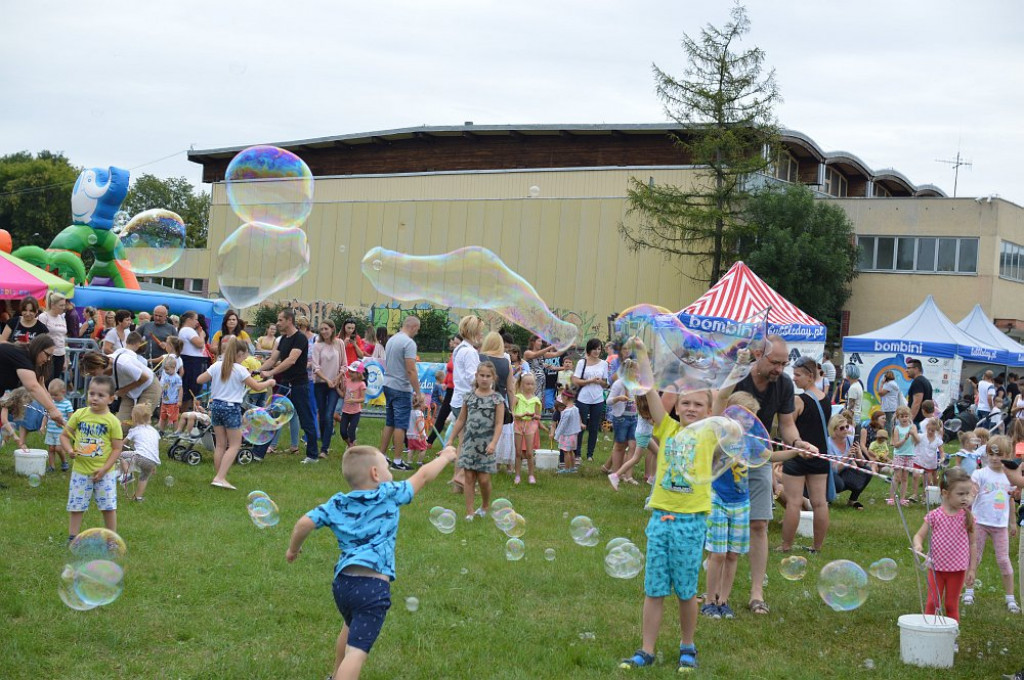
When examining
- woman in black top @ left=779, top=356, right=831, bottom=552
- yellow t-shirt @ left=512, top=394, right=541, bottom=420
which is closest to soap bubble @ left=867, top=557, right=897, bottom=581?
woman in black top @ left=779, top=356, right=831, bottom=552

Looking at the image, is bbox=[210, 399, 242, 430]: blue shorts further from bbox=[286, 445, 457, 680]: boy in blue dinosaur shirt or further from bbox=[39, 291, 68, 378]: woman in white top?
bbox=[286, 445, 457, 680]: boy in blue dinosaur shirt

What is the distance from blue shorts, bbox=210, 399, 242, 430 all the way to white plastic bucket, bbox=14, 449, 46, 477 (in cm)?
166

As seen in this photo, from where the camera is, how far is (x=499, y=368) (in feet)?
33.6

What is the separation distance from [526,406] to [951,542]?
669 centimetres

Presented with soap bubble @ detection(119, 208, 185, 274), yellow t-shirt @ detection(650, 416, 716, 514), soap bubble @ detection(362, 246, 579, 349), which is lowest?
yellow t-shirt @ detection(650, 416, 716, 514)

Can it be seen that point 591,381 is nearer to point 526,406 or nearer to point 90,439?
point 526,406

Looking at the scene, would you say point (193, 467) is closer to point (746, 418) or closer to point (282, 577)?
point (282, 577)

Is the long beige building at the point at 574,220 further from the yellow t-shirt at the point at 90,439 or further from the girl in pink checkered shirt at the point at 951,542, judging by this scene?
the girl in pink checkered shirt at the point at 951,542

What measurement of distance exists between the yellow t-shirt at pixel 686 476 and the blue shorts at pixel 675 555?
6 centimetres

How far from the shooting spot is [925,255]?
3431cm

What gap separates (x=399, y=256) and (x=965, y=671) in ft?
24.1

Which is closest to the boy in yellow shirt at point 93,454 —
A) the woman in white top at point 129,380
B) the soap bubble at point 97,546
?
the soap bubble at point 97,546

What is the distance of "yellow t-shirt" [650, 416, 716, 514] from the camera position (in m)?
5.32

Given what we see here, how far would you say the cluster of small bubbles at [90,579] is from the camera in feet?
17.2
